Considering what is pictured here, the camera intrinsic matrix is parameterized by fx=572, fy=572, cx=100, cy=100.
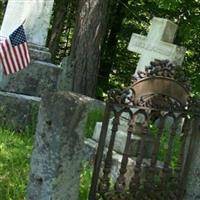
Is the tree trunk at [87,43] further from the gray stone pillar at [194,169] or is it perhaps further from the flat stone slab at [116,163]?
the gray stone pillar at [194,169]

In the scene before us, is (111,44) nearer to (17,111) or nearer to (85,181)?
(17,111)

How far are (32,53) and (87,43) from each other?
9.69 ft

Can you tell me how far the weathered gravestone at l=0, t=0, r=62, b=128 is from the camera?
8.48m

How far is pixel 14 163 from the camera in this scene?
20.2 ft

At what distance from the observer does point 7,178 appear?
5613 millimetres

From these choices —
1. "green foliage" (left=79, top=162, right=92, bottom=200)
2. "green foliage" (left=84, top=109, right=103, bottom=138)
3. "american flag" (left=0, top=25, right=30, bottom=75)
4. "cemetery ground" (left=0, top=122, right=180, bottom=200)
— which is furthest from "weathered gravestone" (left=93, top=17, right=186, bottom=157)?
"american flag" (left=0, top=25, right=30, bottom=75)

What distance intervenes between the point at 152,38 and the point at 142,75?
1.63 m

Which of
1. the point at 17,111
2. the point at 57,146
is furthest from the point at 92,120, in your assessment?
the point at 57,146

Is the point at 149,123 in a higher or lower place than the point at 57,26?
lower

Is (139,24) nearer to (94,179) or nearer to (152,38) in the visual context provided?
(152,38)

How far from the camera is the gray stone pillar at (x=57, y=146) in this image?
14.6ft

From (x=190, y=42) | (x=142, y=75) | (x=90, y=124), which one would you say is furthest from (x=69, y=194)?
(x=190, y=42)

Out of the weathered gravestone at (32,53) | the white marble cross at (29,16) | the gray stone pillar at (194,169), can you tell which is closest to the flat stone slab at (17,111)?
the weathered gravestone at (32,53)

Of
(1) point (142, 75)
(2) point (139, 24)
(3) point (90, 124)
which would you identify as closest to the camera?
(1) point (142, 75)
